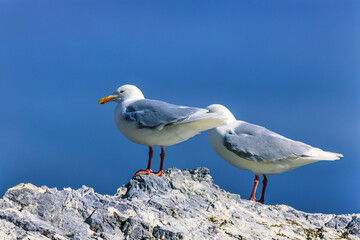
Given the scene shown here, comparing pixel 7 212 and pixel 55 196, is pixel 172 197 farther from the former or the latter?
pixel 7 212

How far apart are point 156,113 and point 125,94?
111cm

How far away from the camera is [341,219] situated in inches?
360

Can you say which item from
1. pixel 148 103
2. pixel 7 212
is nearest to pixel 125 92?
pixel 148 103

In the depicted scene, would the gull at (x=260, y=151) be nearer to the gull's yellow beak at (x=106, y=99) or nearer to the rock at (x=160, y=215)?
the rock at (x=160, y=215)

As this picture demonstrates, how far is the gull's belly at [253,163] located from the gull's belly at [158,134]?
1340mm

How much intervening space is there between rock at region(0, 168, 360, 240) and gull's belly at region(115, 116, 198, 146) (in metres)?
→ 0.56

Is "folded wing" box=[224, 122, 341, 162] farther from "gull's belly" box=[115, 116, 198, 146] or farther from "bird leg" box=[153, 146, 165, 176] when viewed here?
"bird leg" box=[153, 146, 165, 176]

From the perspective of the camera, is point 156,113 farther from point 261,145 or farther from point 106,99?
point 261,145

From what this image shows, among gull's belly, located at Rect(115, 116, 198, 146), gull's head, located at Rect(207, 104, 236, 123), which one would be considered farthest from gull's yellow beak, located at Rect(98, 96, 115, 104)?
gull's head, located at Rect(207, 104, 236, 123)

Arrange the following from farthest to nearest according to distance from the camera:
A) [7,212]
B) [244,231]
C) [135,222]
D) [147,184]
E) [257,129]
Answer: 1. [257,129]
2. [147,184]
3. [244,231]
4. [135,222]
5. [7,212]

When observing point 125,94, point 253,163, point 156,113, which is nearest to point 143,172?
point 156,113

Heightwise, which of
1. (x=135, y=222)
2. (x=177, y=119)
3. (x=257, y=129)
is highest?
(x=257, y=129)

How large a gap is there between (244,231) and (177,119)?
2344 millimetres

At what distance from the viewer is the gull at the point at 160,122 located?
9117mm
